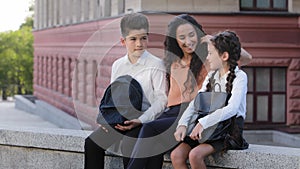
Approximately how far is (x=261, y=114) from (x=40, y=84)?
23.7 metres

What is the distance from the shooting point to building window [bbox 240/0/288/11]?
22237 millimetres

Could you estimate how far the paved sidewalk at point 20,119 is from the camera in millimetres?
32719

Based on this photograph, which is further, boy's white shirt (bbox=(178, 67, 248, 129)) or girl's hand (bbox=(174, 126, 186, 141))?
girl's hand (bbox=(174, 126, 186, 141))

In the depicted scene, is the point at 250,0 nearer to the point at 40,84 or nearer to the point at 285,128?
the point at 285,128

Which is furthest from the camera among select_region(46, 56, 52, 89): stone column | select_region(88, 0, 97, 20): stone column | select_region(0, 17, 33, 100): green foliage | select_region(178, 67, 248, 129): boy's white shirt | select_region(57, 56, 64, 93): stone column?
select_region(0, 17, 33, 100): green foliage

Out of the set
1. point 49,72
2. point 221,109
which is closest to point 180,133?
point 221,109

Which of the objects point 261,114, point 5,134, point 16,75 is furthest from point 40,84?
point 5,134

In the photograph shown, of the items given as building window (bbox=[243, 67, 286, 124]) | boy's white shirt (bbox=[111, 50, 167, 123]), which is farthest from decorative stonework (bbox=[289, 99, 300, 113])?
boy's white shirt (bbox=[111, 50, 167, 123])

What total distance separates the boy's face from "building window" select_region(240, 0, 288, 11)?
50.9 feet

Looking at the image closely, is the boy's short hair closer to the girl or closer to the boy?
the boy

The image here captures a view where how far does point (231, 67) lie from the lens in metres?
6.52

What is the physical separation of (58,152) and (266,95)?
15664mm

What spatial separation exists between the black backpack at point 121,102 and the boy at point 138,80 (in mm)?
52

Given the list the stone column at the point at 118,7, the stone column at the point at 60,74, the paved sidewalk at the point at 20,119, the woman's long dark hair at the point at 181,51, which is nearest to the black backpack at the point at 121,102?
the woman's long dark hair at the point at 181,51
